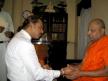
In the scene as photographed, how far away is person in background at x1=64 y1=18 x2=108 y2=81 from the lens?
9.45 ft

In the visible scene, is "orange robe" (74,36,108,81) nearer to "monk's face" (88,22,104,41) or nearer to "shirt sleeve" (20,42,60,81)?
"monk's face" (88,22,104,41)

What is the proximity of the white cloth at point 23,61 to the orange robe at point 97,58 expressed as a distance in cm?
61

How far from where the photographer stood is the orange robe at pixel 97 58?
2879 millimetres

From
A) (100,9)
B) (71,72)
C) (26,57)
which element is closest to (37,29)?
(26,57)

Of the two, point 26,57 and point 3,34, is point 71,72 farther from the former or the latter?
point 3,34

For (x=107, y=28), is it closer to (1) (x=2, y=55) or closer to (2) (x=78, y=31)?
(2) (x=78, y=31)

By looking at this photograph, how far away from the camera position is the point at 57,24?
7742mm

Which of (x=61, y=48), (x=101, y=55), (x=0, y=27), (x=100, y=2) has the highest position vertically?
(x=100, y=2)

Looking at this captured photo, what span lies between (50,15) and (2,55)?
3555 millimetres

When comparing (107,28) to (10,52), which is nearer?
(10,52)

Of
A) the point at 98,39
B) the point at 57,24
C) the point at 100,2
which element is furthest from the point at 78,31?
the point at 98,39

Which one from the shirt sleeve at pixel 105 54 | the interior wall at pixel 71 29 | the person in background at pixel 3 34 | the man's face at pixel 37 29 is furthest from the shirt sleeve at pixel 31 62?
the interior wall at pixel 71 29

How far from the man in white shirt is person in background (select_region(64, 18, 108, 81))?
18.4 inches

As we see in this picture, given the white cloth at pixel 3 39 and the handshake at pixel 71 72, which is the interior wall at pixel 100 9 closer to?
the white cloth at pixel 3 39
